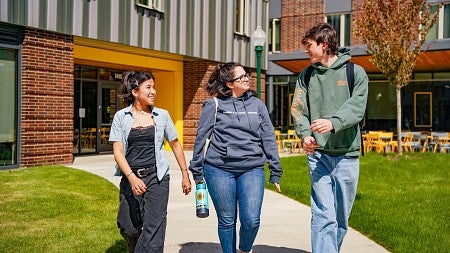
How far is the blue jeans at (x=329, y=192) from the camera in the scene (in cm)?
434

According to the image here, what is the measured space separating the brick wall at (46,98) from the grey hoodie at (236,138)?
9.73m

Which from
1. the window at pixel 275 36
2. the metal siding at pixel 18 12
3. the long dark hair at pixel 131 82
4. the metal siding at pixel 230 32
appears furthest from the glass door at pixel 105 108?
the long dark hair at pixel 131 82

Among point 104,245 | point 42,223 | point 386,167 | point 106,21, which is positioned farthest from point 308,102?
point 106,21

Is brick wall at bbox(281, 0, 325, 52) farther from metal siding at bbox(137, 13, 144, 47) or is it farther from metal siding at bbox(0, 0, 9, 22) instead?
metal siding at bbox(0, 0, 9, 22)

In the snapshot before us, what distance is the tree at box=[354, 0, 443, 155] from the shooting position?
56.5 ft

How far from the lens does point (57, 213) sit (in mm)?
7801

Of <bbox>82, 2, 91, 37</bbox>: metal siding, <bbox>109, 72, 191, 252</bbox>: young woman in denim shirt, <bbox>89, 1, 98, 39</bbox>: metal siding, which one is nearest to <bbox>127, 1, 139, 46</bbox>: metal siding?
<bbox>89, 1, 98, 39</bbox>: metal siding

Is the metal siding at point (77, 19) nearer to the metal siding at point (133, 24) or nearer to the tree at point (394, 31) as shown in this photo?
the metal siding at point (133, 24)

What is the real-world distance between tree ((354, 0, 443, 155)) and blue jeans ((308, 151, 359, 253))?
544 inches

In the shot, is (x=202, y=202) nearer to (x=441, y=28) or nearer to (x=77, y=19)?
(x=77, y=19)

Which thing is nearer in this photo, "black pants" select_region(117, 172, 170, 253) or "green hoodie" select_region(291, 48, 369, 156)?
"green hoodie" select_region(291, 48, 369, 156)

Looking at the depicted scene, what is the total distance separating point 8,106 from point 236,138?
994cm

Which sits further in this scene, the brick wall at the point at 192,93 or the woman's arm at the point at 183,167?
the brick wall at the point at 192,93

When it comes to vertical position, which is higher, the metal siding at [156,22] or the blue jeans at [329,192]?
the metal siding at [156,22]
